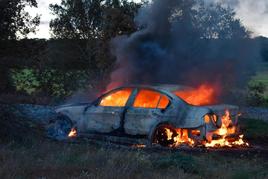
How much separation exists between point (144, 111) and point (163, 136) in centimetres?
73

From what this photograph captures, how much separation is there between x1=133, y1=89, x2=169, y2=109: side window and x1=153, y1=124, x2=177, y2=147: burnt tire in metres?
0.49

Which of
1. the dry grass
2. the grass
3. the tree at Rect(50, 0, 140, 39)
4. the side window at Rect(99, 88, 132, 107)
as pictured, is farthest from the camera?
the tree at Rect(50, 0, 140, 39)

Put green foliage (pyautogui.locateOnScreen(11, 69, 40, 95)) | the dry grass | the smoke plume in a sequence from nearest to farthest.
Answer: the dry grass → the smoke plume → green foliage (pyautogui.locateOnScreen(11, 69, 40, 95))

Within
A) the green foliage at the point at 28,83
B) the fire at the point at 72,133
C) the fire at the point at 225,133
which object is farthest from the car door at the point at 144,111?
the green foliage at the point at 28,83

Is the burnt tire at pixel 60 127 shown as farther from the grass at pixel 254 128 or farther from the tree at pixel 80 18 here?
the tree at pixel 80 18

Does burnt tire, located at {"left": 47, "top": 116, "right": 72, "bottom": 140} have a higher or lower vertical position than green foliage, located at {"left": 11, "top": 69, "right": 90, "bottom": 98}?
lower

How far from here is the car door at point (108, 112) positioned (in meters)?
12.8

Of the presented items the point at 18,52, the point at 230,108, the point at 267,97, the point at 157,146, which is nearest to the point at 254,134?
the point at 230,108

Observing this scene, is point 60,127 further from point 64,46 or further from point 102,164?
point 64,46

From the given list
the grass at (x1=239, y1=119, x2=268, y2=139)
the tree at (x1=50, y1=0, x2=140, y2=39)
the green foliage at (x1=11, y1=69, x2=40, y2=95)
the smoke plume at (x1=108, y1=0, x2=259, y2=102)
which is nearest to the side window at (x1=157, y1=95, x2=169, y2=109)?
the smoke plume at (x1=108, y1=0, x2=259, y2=102)

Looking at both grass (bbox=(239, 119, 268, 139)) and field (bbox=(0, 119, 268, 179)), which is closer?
field (bbox=(0, 119, 268, 179))

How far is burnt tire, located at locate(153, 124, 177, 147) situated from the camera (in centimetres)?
1222

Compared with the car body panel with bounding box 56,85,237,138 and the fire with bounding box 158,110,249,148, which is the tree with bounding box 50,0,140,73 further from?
the fire with bounding box 158,110,249,148

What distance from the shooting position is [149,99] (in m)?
12.7
